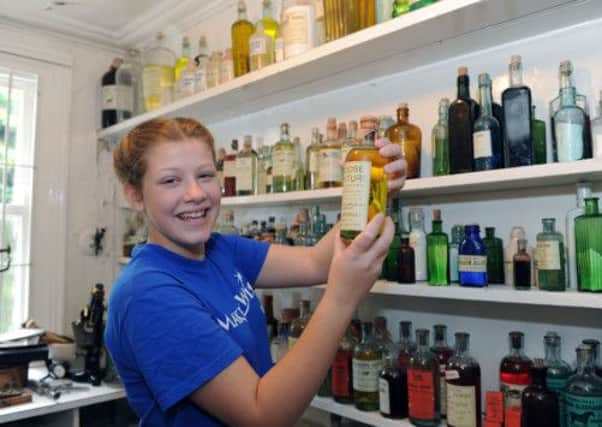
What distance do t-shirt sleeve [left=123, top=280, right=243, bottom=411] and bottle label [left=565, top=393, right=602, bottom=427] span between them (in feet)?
2.33

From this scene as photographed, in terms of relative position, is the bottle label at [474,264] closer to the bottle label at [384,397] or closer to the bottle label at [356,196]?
the bottle label at [384,397]

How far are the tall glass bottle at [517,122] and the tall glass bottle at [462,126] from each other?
0.08m

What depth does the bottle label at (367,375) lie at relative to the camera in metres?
1.34

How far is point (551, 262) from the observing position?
3.51 feet

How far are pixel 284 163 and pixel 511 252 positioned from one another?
0.77 metres

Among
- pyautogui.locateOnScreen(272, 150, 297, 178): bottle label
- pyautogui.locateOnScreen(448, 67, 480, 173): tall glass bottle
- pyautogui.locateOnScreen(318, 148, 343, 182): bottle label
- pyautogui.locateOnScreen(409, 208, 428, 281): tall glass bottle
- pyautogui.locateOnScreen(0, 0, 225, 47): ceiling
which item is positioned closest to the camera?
pyautogui.locateOnScreen(448, 67, 480, 173): tall glass bottle

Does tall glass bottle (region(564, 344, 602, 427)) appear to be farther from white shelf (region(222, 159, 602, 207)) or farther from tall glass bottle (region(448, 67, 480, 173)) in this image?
tall glass bottle (region(448, 67, 480, 173))

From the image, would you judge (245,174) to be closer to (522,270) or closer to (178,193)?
(178,193)

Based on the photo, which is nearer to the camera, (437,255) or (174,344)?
(174,344)

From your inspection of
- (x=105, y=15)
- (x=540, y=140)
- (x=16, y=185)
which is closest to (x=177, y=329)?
(x=540, y=140)

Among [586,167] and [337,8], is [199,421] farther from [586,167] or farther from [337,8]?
[337,8]

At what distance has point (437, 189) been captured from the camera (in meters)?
1.29

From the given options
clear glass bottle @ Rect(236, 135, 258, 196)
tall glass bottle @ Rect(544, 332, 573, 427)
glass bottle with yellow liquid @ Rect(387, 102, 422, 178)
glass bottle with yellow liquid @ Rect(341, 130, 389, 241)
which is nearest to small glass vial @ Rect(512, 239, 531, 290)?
tall glass bottle @ Rect(544, 332, 573, 427)

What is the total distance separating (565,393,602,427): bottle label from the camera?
38.2 inches
